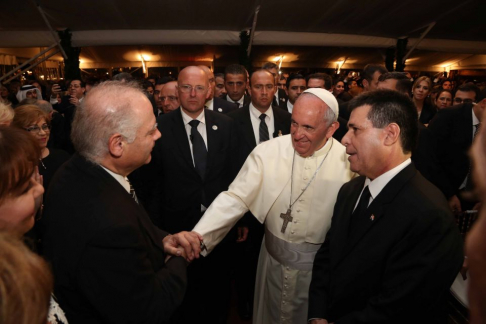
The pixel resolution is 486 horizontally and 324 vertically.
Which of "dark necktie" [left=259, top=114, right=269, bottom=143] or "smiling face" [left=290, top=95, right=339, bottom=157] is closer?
"smiling face" [left=290, top=95, right=339, bottom=157]

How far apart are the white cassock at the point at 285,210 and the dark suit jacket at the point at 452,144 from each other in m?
2.19

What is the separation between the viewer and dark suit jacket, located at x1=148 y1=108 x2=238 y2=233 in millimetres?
3221

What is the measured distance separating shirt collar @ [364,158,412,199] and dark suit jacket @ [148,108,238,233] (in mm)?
1789

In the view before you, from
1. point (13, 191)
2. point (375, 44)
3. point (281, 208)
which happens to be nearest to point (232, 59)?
point (375, 44)

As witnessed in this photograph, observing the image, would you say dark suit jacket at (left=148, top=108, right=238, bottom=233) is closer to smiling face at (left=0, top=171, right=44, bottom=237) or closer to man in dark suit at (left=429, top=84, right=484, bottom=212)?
smiling face at (left=0, top=171, right=44, bottom=237)

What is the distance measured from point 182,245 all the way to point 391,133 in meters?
1.34

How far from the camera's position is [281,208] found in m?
2.49

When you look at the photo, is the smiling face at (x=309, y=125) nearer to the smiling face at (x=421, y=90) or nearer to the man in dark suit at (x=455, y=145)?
the man in dark suit at (x=455, y=145)

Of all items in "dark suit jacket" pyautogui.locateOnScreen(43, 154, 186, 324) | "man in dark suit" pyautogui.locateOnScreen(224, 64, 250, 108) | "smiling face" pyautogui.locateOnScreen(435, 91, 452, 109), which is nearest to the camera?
"dark suit jacket" pyautogui.locateOnScreen(43, 154, 186, 324)

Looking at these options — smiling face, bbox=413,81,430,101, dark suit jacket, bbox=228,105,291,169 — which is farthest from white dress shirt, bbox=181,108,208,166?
smiling face, bbox=413,81,430,101

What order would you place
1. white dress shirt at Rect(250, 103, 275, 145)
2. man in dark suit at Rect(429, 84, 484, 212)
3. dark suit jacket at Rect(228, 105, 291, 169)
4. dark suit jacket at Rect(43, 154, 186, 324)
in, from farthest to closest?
white dress shirt at Rect(250, 103, 275, 145) < dark suit jacket at Rect(228, 105, 291, 169) < man in dark suit at Rect(429, 84, 484, 212) < dark suit jacket at Rect(43, 154, 186, 324)

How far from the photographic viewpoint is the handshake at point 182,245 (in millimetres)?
1834

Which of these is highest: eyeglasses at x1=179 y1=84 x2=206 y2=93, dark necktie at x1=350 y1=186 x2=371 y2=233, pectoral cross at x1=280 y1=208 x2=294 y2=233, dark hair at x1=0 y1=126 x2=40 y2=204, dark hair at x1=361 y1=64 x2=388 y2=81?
dark hair at x1=361 y1=64 x2=388 y2=81

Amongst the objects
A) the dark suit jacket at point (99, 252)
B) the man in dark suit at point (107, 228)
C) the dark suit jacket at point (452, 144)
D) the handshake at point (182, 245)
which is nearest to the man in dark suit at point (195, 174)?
the handshake at point (182, 245)
